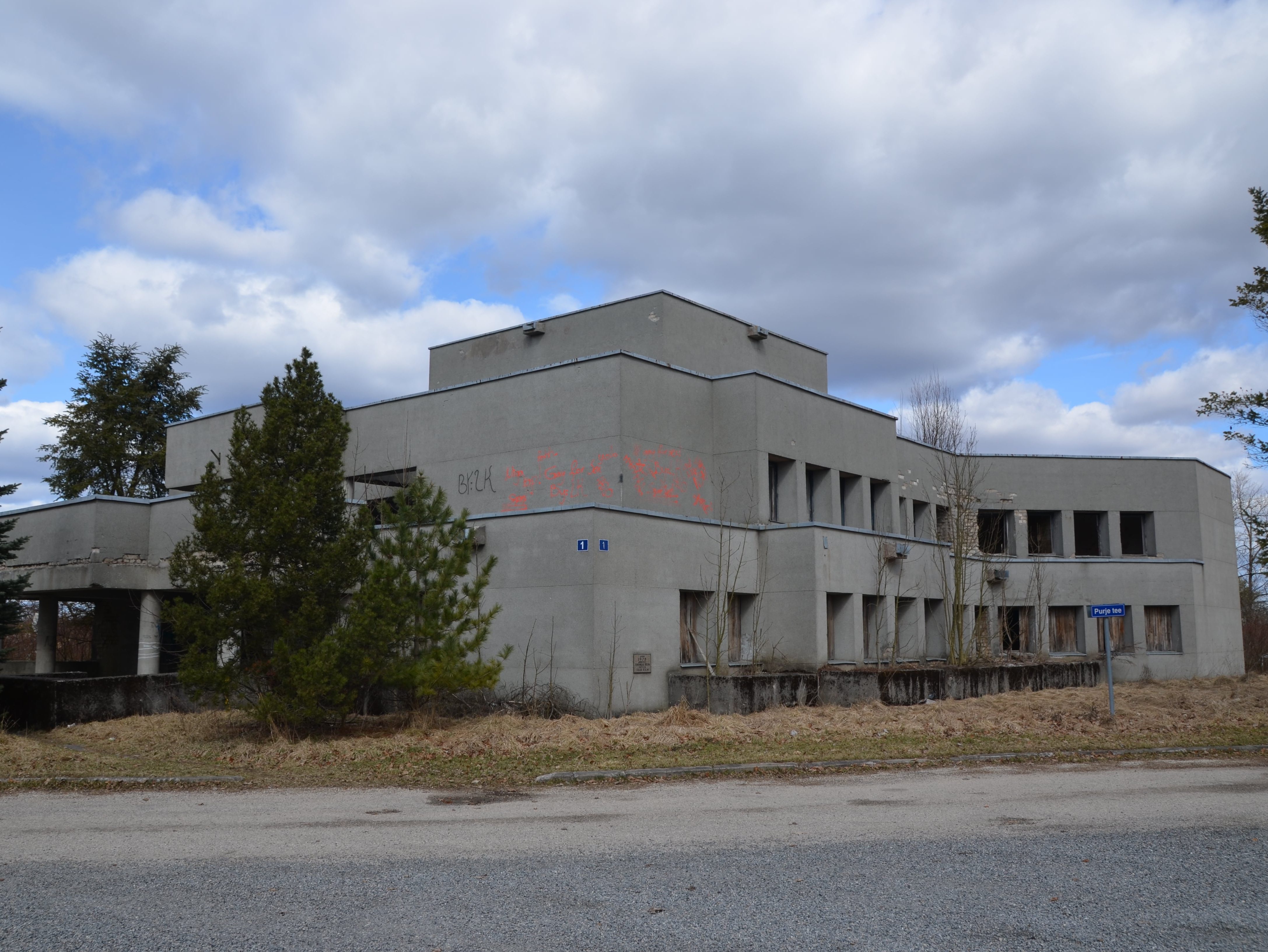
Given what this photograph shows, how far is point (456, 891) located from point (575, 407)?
625 inches

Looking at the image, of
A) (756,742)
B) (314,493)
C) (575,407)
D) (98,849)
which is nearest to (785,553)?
(575,407)

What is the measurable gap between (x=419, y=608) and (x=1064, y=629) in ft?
76.5

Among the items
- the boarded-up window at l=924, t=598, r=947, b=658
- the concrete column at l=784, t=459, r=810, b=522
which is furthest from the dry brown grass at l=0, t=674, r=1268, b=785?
the boarded-up window at l=924, t=598, r=947, b=658

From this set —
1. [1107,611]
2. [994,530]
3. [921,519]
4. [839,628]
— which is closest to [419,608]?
[839,628]

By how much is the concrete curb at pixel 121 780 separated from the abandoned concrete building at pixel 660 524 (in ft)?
23.1

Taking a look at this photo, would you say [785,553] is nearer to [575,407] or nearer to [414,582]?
[575,407]

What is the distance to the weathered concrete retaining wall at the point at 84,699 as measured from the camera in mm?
18031

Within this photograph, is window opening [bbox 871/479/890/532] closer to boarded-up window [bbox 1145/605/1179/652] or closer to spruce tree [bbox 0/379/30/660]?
boarded-up window [bbox 1145/605/1179/652]

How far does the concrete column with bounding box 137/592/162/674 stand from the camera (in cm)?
2242

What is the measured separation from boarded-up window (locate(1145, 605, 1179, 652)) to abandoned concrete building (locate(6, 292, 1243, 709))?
0.11 metres

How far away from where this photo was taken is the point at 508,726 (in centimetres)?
1662

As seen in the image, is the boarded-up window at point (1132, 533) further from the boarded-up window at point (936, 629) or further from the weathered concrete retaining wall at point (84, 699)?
the weathered concrete retaining wall at point (84, 699)

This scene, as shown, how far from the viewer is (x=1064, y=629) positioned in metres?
32.2

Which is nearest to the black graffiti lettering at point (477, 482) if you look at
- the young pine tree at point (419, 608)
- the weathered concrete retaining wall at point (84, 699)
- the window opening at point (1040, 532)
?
the young pine tree at point (419, 608)
